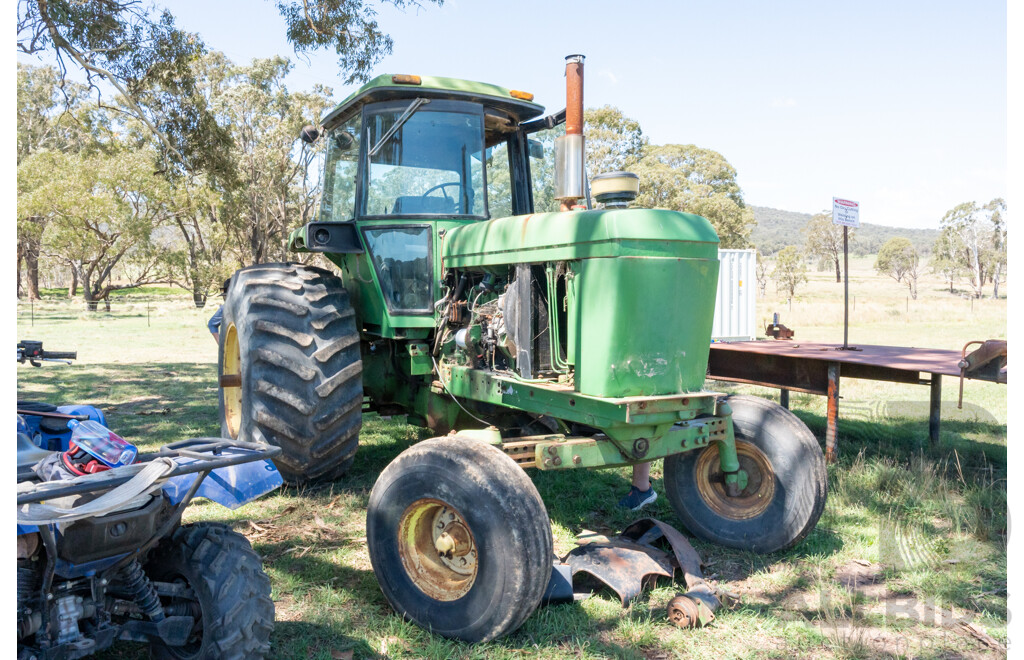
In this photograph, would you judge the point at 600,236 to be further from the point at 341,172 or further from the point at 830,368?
the point at 830,368

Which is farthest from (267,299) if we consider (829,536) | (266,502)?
(829,536)

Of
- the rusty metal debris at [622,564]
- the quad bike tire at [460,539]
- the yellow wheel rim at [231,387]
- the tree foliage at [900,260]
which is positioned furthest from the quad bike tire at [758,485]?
the tree foliage at [900,260]

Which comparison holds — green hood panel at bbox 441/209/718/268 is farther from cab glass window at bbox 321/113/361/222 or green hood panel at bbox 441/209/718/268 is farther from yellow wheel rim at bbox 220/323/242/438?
yellow wheel rim at bbox 220/323/242/438

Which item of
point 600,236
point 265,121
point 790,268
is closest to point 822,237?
point 790,268

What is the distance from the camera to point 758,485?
4.12 meters

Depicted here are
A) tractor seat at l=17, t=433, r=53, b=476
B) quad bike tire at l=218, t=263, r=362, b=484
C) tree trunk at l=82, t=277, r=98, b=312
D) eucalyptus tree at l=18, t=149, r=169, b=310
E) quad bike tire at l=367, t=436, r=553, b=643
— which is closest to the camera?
tractor seat at l=17, t=433, r=53, b=476

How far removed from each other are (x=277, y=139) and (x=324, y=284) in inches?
1034

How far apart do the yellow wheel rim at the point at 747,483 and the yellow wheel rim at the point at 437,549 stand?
1648 mm

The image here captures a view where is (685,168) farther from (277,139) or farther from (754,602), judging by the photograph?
(754,602)

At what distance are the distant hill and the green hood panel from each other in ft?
300

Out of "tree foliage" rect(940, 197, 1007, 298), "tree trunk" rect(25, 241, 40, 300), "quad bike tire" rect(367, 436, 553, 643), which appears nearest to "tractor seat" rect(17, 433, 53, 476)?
"quad bike tire" rect(367, 436, 553, 643)

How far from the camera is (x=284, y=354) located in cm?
438

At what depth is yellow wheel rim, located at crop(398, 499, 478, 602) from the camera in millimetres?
3170

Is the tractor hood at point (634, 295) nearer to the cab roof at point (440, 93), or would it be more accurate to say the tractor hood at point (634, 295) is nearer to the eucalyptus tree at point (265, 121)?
the cab roof at point (440, 93)
